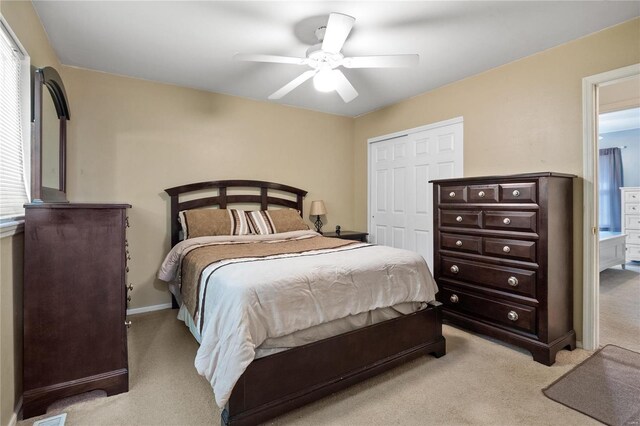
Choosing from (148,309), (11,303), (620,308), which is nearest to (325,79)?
(11,303)

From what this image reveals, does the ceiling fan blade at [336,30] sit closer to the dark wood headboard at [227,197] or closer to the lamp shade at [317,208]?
the dark wood headboard at [227,197]

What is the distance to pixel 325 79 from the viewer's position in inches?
98.7

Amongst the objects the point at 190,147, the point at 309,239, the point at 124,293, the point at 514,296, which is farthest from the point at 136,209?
the point at 514,296

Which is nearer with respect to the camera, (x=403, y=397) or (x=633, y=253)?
(x=403, y=397)

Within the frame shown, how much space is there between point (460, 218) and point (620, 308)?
2.30 meters

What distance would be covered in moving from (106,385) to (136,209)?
1.94 meters

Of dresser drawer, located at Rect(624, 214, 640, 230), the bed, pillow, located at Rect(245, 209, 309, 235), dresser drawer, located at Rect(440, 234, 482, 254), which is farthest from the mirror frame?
dresser drawer, located at Rect(624, 214, 640, 230)

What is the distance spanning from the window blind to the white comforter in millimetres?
1099

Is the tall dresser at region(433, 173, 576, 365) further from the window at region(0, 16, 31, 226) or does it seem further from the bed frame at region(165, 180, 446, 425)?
the window at region(0, 16, 31, 226)

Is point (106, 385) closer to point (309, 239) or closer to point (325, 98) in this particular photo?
point (309, 239)

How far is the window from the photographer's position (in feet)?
5.25

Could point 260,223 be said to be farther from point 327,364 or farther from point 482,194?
point 482,194

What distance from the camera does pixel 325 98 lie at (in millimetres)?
4027

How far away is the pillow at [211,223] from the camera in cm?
328
